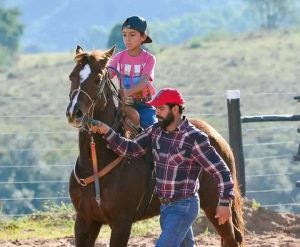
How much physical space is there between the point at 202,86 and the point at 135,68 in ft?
213

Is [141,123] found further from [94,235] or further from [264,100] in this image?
[264,100]

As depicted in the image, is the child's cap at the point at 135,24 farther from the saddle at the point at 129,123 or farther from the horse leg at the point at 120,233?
the horse leg at the point at 120,233

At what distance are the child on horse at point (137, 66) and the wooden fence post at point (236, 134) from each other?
4.29m

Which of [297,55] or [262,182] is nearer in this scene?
[262,182]

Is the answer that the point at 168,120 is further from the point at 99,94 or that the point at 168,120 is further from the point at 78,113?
the point at 99,94

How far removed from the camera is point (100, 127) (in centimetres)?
783

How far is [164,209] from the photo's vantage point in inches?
290

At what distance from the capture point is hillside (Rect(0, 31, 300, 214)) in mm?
48188

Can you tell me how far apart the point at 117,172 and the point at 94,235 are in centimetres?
54

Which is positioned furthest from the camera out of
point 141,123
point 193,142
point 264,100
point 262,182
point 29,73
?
point 29,73

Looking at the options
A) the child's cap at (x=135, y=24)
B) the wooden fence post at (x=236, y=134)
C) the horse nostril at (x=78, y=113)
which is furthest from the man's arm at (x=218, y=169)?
the wooden fence post at (x=236, y=134)

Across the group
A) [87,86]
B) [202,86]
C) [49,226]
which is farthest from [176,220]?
[202,86]

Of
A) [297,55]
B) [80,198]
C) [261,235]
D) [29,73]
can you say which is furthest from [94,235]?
[29,73]

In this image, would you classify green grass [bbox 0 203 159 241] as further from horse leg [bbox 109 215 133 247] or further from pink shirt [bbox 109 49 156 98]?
horse leg [bbox 109 215 133 247]
